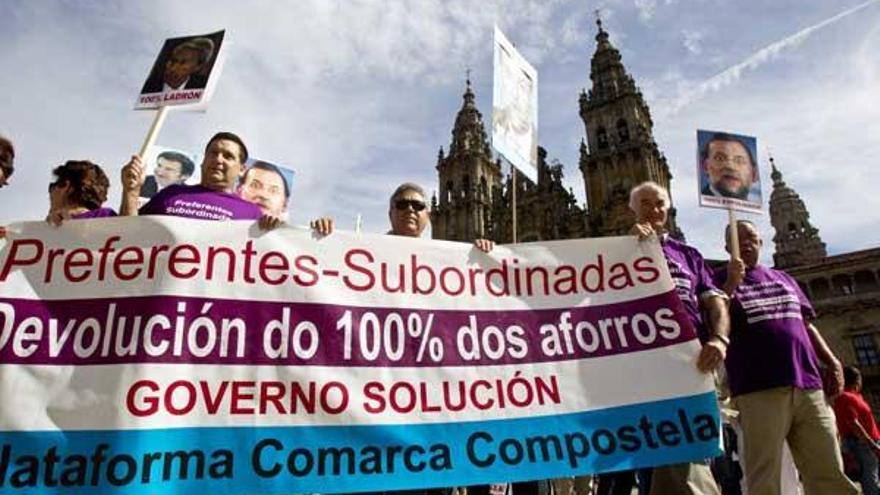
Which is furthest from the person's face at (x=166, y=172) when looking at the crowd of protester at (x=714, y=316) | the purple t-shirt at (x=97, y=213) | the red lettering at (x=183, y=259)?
the red lettering at (x=183, y=259)

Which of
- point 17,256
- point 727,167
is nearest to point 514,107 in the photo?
point 727,167

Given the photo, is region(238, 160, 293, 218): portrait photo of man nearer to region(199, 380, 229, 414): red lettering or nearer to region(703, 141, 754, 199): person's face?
region(199, 380, 229, 414): red lettering

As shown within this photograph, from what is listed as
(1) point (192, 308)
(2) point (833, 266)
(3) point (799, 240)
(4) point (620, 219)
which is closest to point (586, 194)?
(4) point (620, 219)

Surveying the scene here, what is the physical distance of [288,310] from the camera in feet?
10.1

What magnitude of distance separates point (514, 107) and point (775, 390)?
4.13 meters

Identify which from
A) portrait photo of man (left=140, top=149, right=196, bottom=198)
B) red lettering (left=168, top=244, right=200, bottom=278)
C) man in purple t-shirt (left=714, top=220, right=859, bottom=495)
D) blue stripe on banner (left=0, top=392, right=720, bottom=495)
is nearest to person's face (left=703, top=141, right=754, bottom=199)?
man in purple t-shirt (left=714, top=220, right=859, bottom=495)

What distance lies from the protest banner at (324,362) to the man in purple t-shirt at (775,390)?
3.01 ft

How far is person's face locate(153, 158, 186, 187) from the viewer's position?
7324 mm

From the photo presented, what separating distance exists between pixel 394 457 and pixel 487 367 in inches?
29.4

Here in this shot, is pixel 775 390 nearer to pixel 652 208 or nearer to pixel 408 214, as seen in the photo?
pixel 652 208

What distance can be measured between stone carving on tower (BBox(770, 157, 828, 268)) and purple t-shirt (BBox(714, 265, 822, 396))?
58825 mm

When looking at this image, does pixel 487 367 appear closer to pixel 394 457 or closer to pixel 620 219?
pixel 394 457

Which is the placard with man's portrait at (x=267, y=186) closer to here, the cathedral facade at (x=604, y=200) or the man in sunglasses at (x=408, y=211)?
the man in sunglasses at (x=408, y=211)

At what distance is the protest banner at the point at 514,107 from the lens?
6.31m
